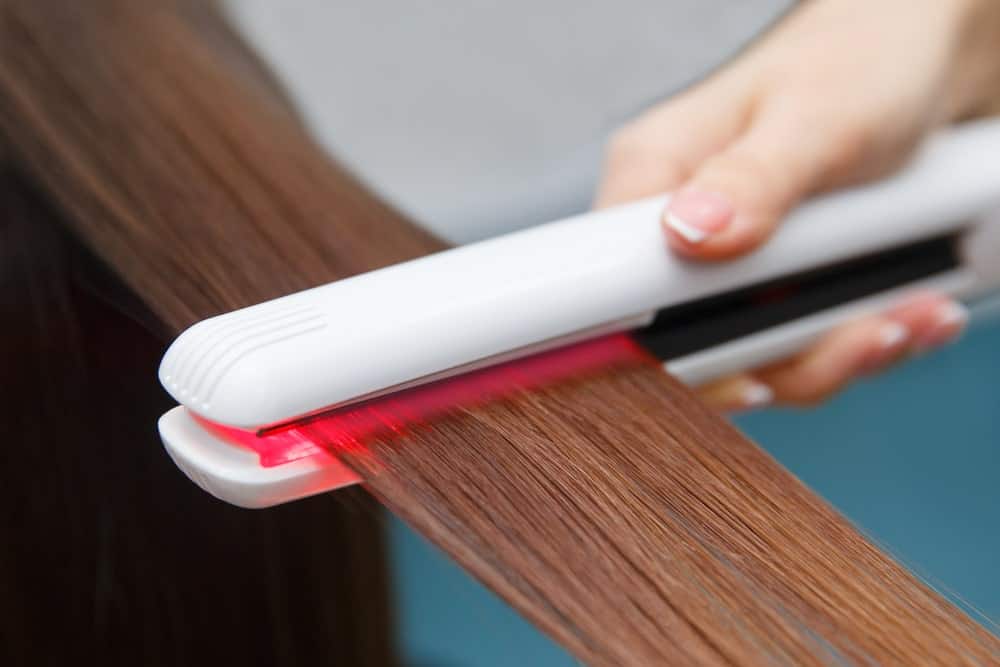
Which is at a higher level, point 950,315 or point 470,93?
point 470,93

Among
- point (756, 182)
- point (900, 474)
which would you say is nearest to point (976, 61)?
point (756, 182)

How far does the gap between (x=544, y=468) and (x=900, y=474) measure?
74 centimetres

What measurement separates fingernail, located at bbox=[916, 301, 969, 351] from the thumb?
0.42 feet

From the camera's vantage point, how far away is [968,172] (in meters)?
0.59

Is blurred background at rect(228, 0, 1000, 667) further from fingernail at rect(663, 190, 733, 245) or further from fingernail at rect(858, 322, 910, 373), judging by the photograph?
fingernail at rect(663, 190, 733, 245)

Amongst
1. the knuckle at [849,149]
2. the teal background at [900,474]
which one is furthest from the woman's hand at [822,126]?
the teal background at [900,474]

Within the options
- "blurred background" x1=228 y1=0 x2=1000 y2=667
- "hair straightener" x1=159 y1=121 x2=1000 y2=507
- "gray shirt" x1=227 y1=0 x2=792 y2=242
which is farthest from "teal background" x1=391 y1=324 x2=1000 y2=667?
"hair straightener" x1=159 y1=121 x2=1000 y2=507

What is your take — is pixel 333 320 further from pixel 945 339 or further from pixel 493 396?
pixel 945 339

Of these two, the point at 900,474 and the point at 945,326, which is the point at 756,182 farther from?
the point at 900,474

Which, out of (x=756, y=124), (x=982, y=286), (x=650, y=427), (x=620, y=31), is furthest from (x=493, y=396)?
(x=620, y=31)

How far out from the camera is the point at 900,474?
1049mm

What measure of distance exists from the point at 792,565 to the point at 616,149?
1.20ft

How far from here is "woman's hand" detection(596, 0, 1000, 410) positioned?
22.1 inches

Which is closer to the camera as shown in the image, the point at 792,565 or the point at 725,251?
the point at 792,565
